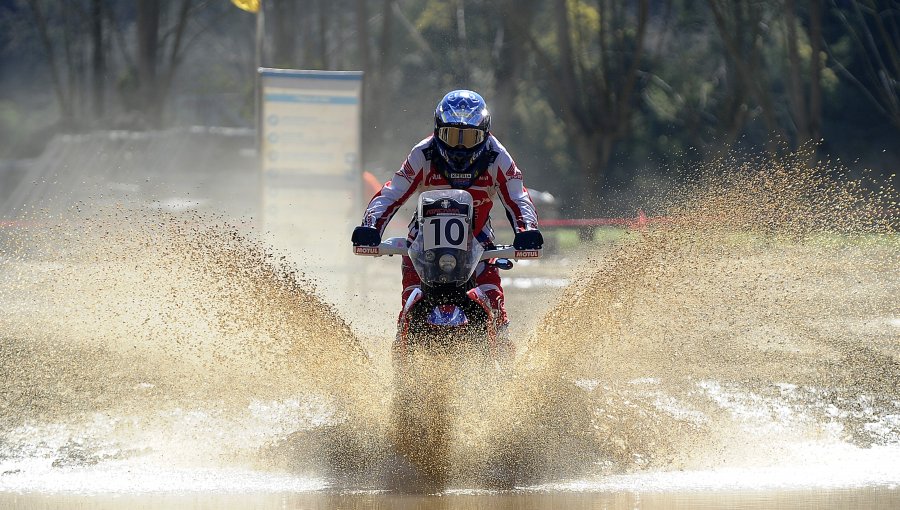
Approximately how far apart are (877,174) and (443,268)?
4029cm

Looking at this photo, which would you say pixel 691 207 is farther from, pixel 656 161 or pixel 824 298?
pixel 656 161

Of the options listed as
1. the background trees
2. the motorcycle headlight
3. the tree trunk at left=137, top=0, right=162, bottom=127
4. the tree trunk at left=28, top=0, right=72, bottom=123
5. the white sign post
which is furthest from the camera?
the tree trunk at left=28, top=0, right=72, bottom=123

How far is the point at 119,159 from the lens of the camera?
4075cm

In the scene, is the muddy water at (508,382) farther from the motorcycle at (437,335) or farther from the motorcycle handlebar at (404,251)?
the motorcycle handlebar at (404,251)

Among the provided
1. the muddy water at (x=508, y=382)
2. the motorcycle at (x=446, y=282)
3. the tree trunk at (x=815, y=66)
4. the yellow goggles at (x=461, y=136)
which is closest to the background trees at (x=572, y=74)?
the tree trunk at (x=815, y=66)

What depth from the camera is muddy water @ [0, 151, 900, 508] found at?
741cm

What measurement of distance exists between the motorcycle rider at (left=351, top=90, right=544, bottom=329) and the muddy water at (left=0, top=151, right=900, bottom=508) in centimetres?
64

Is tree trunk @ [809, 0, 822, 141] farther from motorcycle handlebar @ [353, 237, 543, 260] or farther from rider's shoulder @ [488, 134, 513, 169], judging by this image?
motorcycle handlebar @ [353, 237, 543, 260]

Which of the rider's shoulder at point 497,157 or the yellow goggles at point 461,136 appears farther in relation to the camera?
the rider's shoulder at point 497,157

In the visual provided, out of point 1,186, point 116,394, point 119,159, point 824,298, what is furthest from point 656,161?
point 116,394

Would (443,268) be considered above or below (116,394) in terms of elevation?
above

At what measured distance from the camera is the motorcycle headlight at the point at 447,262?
7.54 m

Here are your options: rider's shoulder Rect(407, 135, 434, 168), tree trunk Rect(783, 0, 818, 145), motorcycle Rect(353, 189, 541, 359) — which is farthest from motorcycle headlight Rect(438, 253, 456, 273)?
tree trunk Rect(783, 0, 818, 145)

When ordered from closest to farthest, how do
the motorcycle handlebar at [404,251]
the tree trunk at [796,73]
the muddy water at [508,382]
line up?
the muddy water at [508,382]
the motorcycle handlebar at [404,251]
the tree trunk at [796,73]
